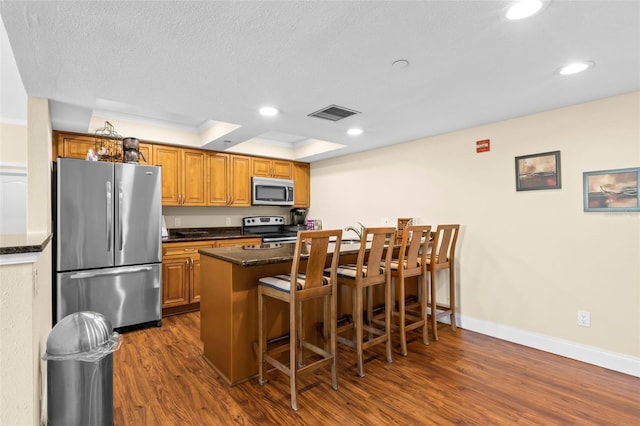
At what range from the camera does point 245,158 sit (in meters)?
4.92

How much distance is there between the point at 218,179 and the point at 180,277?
1.50 meters

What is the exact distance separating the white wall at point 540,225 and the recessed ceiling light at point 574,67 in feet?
2.66

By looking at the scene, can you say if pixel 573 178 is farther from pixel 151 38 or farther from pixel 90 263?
pixel 90 263

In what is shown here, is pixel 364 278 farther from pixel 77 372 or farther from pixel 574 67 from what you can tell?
pixel 574 67

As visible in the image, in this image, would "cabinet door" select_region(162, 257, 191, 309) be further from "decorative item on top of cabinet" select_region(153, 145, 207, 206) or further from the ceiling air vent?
the ceiling air vent

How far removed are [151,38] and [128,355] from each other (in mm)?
2570

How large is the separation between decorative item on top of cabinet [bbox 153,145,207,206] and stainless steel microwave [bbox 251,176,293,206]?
765 millimetres

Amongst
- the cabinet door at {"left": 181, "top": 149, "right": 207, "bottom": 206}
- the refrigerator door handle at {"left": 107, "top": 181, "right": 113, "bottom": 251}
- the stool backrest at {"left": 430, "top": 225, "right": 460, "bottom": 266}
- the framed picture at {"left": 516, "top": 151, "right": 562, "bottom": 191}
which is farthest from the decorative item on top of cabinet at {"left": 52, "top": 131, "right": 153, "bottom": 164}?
the framed picture at {"left": 516, "top": 151, "right": 562, "bottom": 191}

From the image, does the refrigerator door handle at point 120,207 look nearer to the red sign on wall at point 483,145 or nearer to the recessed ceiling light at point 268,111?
the recessed ceiling light at point 268,111

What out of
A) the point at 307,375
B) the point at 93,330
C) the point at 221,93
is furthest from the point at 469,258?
the point at 93,330

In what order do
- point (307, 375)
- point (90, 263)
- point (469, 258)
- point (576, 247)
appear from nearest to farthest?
1. point (307, 375)
2. point (576, 247)
3. point (90, 263)
4. point (469, 258)

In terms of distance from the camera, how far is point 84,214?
312 centimetres

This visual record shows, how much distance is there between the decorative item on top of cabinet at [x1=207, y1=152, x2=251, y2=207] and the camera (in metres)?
4.57

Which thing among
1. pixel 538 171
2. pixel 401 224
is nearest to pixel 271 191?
pixel 401 224
